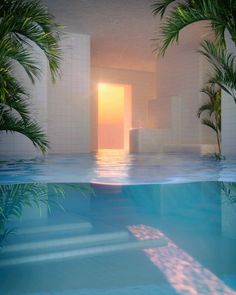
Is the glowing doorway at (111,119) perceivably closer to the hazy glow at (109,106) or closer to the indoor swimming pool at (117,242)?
the hazy glow at (109,106)

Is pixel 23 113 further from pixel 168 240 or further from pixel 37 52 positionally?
pixel 37 52

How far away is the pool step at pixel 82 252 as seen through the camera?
4.49 ft

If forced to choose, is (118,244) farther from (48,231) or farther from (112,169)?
(112,169)

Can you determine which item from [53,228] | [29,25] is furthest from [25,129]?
[53,228]

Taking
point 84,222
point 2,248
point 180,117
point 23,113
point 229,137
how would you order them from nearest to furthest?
1. point 2,248
2. point 84,222
3. point 23,113
4. point 229,137
5. point 180,117

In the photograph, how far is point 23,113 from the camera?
5.12 metres

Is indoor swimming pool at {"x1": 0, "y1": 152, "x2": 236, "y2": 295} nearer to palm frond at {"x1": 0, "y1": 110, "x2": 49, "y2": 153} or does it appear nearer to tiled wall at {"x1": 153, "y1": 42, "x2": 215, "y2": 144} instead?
palm frond at {"x1": 0, "y1": 110, "x2": 49, "y2": 153}

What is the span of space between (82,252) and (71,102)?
32.4ft

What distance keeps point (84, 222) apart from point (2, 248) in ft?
1.94

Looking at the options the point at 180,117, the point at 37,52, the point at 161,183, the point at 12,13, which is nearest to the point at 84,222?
the point at 161,183

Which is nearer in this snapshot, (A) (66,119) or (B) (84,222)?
(B) (84,222)

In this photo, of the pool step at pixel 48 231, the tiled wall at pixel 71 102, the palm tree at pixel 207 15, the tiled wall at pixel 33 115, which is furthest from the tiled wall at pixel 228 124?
the pool step at pixel 48 231

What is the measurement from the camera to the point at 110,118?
18578 mm

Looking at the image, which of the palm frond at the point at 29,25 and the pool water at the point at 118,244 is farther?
the palm frond at the point at 29,25
